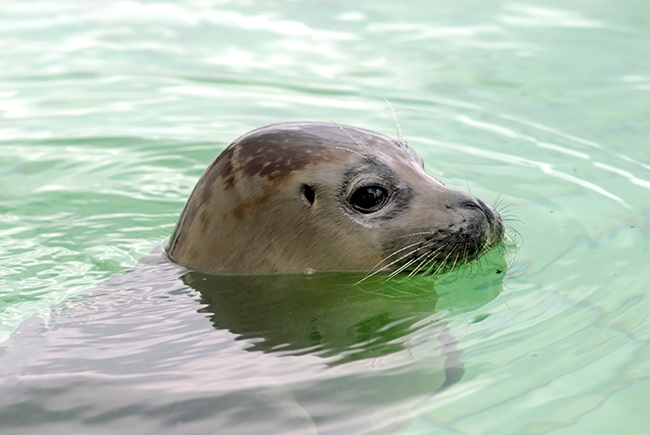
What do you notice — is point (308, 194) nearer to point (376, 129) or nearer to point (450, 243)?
point (450, 243)

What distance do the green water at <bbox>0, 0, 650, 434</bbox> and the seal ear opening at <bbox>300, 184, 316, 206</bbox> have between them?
53 centimetres

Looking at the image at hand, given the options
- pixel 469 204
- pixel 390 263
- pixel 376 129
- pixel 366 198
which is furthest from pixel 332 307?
pixel 376 129

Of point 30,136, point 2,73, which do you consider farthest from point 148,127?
point 2,73

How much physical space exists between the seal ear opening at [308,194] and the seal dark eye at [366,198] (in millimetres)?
179

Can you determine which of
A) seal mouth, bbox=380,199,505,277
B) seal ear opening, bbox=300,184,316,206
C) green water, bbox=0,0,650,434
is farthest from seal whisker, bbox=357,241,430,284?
seal ear opening, bbox=300,184,316,206

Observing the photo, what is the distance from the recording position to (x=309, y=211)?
4.50 meters

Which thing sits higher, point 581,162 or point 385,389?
point 581,162

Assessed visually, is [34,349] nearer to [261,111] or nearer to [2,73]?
[261,111]

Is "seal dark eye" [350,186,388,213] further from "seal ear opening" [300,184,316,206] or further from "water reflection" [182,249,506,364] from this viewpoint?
"water reflection" [182,249,506,364]

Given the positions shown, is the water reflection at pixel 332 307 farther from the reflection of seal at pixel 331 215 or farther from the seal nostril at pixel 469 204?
the seal nostril at pixel 469 204

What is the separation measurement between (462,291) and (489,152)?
7.60ft

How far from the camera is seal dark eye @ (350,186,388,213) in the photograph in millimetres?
4543

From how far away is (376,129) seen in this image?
7.41 metres

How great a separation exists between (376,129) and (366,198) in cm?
292
